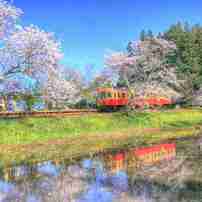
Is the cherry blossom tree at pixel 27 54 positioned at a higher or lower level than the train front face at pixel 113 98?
higher

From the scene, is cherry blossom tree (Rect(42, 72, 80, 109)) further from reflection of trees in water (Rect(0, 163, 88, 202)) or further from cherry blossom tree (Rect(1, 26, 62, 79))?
reflection of trees in water (Rect(0, 163, 88, 202))

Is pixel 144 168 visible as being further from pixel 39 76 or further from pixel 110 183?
pixel 39 76

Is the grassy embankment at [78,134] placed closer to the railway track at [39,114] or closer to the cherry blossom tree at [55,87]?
the railway track at [39,114]

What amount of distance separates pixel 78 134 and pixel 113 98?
13455mm

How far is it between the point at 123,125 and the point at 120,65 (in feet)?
30.4

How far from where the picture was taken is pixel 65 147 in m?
23.8

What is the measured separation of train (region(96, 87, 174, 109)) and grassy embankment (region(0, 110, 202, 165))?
1496 mm

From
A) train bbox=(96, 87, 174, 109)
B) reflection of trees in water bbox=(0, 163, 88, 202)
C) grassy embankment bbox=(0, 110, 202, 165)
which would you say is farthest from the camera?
train bbox=(96, 87, 174, 109)

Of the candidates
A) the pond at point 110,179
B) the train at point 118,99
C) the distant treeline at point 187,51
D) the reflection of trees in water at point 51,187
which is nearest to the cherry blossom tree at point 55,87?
the pond at point 110,179

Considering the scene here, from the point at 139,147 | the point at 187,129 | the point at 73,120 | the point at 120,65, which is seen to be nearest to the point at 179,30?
the point at 120,65

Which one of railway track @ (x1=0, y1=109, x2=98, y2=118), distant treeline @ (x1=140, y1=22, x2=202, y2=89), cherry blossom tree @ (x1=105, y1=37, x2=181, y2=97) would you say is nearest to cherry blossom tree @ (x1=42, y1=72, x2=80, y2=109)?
railway track @ (x1=0, y1=109, x2=98, y2=118)

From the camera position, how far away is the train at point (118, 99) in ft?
134

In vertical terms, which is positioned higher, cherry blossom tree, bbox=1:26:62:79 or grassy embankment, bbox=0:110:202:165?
cherry blossom tree, bbox=1:26:62:79

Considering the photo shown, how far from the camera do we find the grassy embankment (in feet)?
72.8
